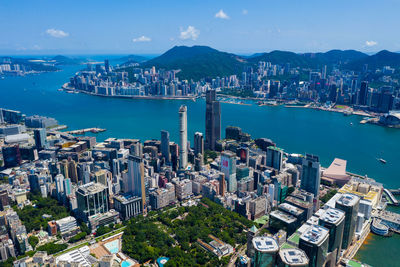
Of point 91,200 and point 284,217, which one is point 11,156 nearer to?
point 91,200

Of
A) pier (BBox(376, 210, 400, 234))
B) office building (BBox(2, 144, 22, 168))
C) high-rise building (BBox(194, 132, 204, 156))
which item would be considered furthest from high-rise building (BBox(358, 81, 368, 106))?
office building (BBox(2, 144, 22, 168))

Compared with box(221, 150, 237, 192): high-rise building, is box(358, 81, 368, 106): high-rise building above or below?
above

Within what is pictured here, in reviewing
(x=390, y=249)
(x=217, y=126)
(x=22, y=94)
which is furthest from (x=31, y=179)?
(x=22, y=94)

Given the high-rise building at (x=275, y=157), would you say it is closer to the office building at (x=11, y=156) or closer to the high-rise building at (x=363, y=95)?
the office building at (x=11, y=156)

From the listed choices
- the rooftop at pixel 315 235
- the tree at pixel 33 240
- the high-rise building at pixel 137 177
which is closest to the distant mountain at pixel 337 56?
the high-rise building at pixel 137 177

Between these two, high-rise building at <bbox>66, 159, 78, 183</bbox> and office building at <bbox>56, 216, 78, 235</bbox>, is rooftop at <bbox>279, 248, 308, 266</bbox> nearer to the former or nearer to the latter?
office building at <bbox>56, 216, 78, 235</bbox>

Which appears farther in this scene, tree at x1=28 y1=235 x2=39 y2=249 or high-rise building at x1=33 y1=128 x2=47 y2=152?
high-rise building at x1=33 y1=128 x2=47 y2=152
